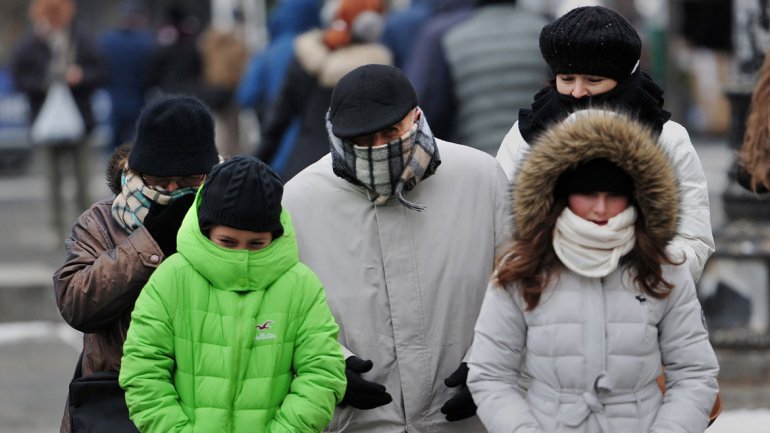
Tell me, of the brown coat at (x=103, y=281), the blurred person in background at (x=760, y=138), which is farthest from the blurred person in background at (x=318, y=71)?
the brown coat at (x=103, y=281)

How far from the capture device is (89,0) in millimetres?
25953

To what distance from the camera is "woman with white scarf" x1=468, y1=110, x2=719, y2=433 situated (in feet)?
13.0

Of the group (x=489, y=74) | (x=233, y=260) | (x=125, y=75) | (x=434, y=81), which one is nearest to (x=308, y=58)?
(x=434, y=81)

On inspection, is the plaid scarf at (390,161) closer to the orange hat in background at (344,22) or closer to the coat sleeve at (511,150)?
the coat sleeve at (511,150)

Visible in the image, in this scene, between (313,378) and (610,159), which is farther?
(313,378)

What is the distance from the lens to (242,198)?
4109 mm

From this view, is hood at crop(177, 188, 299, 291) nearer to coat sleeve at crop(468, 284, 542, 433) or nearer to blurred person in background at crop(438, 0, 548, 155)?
coat sleeve at crop(468, 284, 542, 433)

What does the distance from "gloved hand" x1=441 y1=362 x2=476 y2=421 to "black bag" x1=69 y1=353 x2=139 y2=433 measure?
2.73ft

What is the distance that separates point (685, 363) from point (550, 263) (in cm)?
40

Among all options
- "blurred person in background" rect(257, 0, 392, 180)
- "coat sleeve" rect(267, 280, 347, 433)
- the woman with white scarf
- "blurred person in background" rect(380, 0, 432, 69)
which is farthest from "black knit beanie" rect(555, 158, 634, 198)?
"blurred person in background" rect(380, 0, 432, 69)

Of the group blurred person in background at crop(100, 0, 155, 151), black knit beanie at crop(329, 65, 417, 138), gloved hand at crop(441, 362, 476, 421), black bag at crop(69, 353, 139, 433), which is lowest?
blurred person in background at crop(100, 0, 155, 151)

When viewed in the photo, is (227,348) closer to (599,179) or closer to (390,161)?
(390,161)

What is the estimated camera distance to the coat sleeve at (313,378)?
415cm

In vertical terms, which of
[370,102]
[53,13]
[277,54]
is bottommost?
[53,13]
